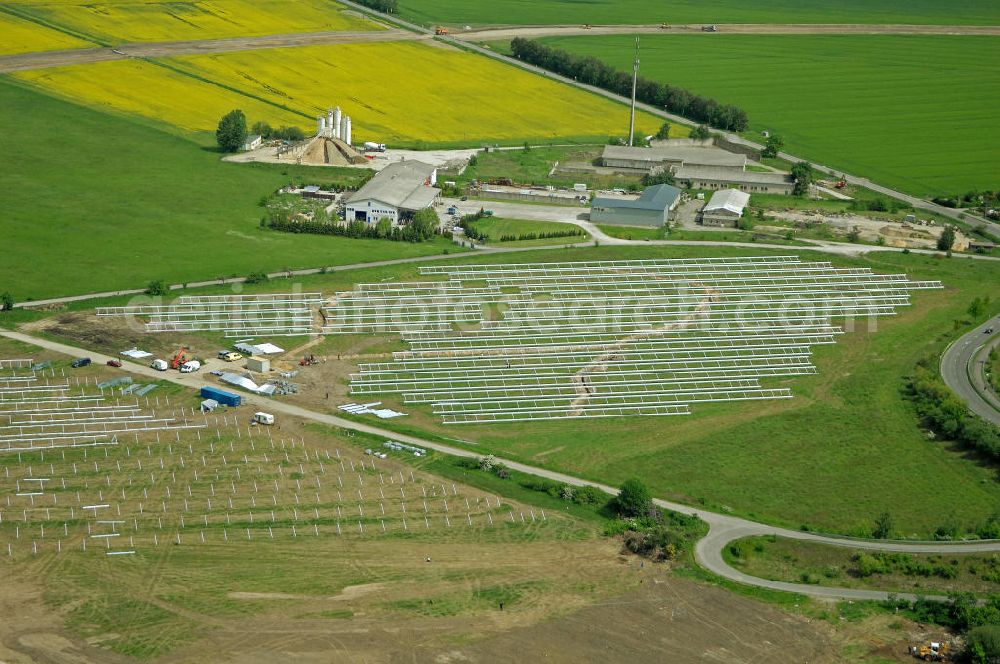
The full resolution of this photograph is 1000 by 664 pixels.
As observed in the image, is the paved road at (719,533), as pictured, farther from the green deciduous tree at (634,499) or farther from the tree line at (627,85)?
the tree line at (627,85)

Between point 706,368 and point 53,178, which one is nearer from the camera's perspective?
point 706,368

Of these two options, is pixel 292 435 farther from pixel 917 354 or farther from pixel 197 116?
pixel 197 116

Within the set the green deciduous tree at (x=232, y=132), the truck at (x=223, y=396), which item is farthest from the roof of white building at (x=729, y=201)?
the truck at (x=223, y=396)

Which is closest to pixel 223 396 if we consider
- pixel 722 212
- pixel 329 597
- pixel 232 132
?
pixel 329 597

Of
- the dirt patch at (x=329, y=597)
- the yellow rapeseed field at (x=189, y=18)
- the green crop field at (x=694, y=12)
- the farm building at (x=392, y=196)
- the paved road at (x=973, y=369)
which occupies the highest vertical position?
the green crop field at (x=694, y=12)

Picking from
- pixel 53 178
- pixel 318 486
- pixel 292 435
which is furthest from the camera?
pixel 53 178

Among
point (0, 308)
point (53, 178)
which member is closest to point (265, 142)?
point (53, 178)

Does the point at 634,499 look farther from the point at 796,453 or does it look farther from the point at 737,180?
the point at 737,180
